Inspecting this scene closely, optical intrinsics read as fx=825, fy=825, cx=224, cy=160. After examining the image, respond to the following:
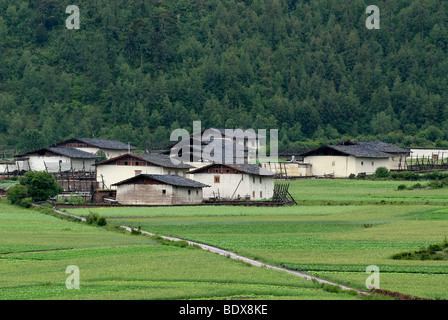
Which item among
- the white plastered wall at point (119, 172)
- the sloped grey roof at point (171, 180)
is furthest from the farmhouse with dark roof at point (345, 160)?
the sloped grey roof at point (171, 180)

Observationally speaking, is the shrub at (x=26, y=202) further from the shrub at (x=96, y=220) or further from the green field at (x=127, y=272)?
the green field at (x=127, y=272)

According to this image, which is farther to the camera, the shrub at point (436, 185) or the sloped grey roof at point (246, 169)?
the shrub at point (436, 185)

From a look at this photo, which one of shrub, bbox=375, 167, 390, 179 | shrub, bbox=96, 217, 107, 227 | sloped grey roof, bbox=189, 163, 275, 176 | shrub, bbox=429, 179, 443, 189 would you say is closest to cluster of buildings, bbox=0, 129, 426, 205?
sloped grey roof, bbox=189, 163, 275, 176

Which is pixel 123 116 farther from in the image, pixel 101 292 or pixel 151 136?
pixel 101 292

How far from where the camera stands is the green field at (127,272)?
32531 millimetres

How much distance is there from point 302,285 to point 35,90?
6397 inches

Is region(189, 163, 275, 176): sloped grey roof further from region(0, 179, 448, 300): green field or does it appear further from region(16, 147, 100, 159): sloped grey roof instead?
region(16, 147, 100, 159): sloped grey roof

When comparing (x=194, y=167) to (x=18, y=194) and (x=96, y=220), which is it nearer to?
(x=18, y=194)

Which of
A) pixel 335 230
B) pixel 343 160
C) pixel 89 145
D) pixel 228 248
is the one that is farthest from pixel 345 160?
pixel 228 248

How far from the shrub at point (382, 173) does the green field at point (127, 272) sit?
213 feet

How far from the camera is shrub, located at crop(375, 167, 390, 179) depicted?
112331 millimetres

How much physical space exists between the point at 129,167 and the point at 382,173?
123 ft

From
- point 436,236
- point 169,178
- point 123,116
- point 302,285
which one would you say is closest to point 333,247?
point 436,236

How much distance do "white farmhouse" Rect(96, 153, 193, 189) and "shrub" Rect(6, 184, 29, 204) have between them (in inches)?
590
